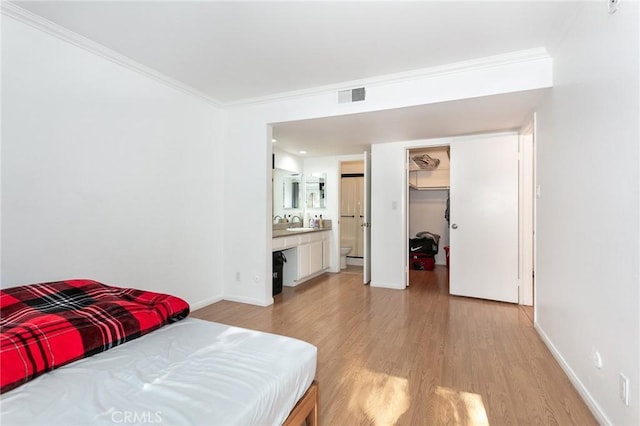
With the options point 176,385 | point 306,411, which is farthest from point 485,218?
point 176,385

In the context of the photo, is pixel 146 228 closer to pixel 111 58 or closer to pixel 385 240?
pixel 111 58

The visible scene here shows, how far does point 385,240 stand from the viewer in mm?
4535

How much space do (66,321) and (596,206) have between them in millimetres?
2674

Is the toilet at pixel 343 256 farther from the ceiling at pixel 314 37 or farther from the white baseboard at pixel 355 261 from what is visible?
the ceiling at pixel 314 37

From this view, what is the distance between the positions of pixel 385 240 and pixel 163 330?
3495 millimetres

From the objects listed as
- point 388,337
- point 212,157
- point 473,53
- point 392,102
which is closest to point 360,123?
point 392,102

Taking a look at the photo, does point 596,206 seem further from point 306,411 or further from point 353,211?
A: point 353,211

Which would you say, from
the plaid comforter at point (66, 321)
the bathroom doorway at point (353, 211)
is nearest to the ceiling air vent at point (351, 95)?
the plaid comforter at point (66, 321)

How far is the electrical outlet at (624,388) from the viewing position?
4.39 feet

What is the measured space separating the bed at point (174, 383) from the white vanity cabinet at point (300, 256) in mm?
2657

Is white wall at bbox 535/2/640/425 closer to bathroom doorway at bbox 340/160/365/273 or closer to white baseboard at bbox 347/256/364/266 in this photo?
white baseboard at bbox 347/256/364/266

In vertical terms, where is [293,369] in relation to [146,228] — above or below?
below

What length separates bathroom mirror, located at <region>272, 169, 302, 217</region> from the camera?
526 cm

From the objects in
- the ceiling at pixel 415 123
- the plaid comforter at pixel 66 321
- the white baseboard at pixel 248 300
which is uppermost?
the ceiling at pixel 415 123
